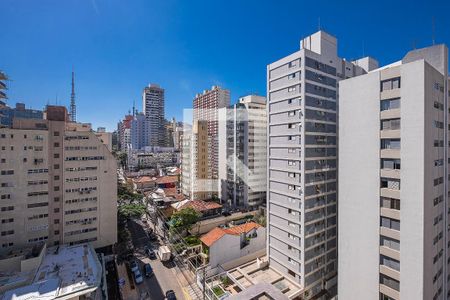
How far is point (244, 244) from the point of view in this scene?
93.8 feet

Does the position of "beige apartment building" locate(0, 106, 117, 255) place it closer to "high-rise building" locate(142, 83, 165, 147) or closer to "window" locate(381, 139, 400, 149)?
"window" locate(381, 139, 400, 149)

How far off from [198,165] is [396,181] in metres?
39.3

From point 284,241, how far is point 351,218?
8461 mm

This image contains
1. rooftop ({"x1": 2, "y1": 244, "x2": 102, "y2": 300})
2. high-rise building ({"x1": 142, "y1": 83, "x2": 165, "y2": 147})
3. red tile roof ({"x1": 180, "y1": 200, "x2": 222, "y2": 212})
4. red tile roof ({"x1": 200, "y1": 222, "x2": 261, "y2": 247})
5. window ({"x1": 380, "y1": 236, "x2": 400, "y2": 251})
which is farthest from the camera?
high-rise building ({"x1": 142, "y1": 83, "x2": 165, "y2": 147})

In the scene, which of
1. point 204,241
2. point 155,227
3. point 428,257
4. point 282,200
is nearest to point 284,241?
point 282,200

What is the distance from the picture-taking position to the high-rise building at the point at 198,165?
4972 centimetres

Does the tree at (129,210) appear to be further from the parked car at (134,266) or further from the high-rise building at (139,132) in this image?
the high-rise building at (139,132)

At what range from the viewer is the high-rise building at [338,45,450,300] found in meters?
13.8

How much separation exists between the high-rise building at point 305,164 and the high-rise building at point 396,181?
4.22m

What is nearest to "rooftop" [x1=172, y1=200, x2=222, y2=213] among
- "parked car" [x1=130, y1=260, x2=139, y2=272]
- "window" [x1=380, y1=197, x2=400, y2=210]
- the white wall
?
"parked car" [x1=130, y1=260, x2=139, y2=272]

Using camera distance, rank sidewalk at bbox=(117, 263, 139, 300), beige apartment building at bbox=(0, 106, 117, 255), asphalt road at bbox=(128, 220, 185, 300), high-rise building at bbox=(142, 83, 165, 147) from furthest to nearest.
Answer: high-rise building at bbox=(142, 83, 165, 147) → beige apartment building at bbox=(0, 106, 117, 255) → asphalt road at bbox=(128, 220, 185, 300) → sidewalk at bbox=(117, 263, 139, 300)

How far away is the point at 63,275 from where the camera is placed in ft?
70.0

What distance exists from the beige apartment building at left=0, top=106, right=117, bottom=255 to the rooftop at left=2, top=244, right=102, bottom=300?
9.98 ft

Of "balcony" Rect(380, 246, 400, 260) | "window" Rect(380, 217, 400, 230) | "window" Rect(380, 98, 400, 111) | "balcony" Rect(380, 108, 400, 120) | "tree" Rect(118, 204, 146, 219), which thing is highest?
"window" Rect(380, 98, 400, 111)
